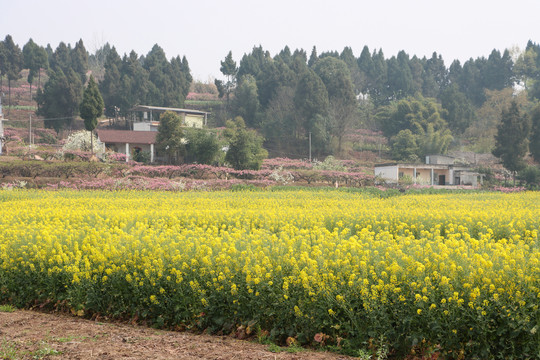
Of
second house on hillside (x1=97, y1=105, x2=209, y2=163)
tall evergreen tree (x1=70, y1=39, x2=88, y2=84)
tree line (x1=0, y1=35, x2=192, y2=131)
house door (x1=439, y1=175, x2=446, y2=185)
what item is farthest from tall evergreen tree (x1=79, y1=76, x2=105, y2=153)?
tall evergreen tree (x1=70, y1=39, x2=88, y2=84)

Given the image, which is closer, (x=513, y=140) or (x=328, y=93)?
(x=513, y=140)

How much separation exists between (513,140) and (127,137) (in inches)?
1260

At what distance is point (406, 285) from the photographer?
16.3ft

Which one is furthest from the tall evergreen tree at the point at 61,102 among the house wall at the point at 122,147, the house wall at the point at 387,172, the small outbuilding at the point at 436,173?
the small outbuilding at the point at 436,173

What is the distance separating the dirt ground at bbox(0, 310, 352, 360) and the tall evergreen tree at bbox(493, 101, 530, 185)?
134 ft

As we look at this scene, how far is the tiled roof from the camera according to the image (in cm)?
4284

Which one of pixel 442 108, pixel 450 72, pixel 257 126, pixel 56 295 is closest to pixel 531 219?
pixel 56 295

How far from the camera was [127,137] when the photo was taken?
143ft

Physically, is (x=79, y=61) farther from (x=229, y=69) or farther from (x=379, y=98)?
(x=379, y=98)

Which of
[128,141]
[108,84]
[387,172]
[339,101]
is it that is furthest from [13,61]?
[387,172]

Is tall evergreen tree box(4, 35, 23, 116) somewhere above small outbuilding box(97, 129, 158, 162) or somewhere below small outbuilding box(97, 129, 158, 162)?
above

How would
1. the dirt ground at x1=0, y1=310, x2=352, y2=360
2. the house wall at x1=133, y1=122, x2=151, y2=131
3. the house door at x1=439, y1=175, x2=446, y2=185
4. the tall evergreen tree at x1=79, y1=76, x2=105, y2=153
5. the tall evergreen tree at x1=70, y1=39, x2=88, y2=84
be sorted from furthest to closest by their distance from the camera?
the tall evergreen tree at x1=70, y1=39, x2=88, y2=84
the house wall at x1=133, y1=122, x2=151, y2=131
the house door at x1=439, y1=175, x2=446, y2=185
the tall evergreen tree at x1=79, y1=76, x2=105, y2=153
the dirt ground at x1=0, y1=310, x2=352, y2=360

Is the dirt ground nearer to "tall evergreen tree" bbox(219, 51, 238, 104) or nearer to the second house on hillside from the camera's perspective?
the second house on hillside

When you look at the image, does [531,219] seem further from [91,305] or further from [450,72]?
[450,72]
